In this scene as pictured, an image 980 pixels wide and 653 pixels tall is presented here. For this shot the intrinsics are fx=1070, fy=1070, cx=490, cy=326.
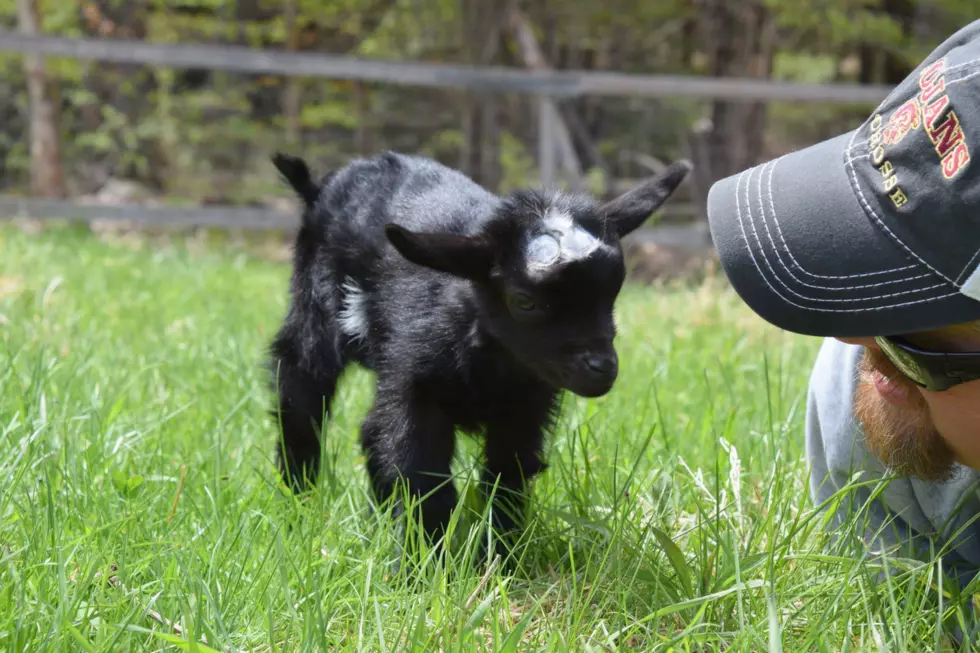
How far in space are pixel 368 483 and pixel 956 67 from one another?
5.02 ft

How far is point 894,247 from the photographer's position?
1.66m

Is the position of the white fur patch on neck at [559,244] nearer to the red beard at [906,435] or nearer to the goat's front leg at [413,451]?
the goat's front leg at [413,451]

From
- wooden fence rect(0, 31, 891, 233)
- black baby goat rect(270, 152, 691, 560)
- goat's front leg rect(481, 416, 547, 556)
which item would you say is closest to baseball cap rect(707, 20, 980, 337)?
black baby goat rect(270, 152, 691, 560)

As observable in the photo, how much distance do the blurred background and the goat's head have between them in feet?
24.2

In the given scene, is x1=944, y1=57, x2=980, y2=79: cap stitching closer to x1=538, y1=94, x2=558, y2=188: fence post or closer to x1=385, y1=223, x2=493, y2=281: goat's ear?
x1=385, y1=223, x2=493, y2=281: goat's ear

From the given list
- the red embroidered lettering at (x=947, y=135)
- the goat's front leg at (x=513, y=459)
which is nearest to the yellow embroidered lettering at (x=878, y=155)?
the red embroidered lettering at (x=947, y=135)

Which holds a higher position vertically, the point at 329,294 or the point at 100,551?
the point at 329,294

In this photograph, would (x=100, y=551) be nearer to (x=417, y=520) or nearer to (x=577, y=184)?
(x=417, y=520)

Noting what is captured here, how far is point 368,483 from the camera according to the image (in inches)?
98.4

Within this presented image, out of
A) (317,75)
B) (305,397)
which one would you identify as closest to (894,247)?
(305,397)

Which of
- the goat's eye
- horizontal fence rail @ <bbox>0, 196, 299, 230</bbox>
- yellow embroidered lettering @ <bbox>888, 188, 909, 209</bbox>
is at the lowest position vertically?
horizontal fence rail @ <bbox>0, 196, 299, 230</bbox>

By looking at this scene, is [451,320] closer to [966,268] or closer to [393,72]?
[966,268]

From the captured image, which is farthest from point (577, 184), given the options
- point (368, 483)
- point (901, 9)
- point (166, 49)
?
point (368, 483)

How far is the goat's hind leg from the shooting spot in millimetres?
2891
